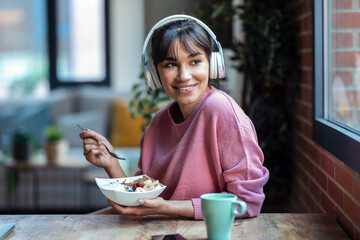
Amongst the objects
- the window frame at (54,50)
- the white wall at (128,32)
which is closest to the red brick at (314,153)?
the white wall at (128,32)

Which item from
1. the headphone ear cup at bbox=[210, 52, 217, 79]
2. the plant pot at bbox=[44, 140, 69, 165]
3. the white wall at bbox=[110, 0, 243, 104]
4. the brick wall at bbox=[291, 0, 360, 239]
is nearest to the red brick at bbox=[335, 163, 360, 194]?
the brick wall at bbox=[291, 0, 360, 239]

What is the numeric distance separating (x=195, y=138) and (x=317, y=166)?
615mm

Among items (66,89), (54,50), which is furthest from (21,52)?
(66,89)

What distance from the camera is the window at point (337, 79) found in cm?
144

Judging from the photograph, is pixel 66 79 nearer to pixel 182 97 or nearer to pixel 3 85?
pixel 3 85

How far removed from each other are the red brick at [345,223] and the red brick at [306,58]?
749 millimetres

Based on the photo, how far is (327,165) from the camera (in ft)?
5.47

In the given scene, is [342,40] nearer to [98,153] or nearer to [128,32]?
[98,153]

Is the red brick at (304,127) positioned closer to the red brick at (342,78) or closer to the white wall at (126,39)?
the red brick at (342,78)

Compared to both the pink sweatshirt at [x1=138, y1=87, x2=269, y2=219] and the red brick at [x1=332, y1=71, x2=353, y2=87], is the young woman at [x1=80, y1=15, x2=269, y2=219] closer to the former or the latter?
the pink sweatshirt at [x1=138, y1=87, x2=269, y2=219]

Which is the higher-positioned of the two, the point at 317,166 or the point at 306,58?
the point at 306,58

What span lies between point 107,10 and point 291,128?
11.0 ft

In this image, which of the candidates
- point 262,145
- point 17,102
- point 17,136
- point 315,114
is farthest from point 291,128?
point 17,102

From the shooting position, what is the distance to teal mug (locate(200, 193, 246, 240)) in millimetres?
1068
